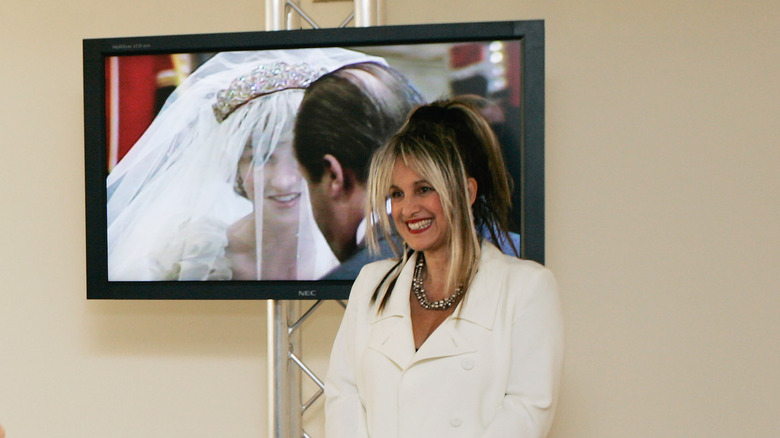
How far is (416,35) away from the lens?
2689 millimetres

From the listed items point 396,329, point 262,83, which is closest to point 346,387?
point 396,329

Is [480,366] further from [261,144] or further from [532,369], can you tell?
[261,144]

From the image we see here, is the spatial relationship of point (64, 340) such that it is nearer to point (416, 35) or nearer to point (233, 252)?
point (233, 252)

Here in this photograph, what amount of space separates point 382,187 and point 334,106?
0.86m


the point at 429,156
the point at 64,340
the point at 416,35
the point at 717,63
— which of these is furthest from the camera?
the point at 64,340

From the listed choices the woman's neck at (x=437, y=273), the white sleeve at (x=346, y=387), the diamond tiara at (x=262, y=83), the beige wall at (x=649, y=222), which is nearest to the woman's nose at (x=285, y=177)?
the diamond tiara at (x=262, y=83)

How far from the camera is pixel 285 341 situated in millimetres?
2957

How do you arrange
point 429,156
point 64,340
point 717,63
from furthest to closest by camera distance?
1. point 64,340
2. point 717,63
3. point 429,156

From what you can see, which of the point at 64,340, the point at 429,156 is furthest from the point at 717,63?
the point at 64,340

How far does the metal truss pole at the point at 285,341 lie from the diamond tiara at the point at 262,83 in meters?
0.23

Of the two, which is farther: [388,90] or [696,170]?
[696,170]

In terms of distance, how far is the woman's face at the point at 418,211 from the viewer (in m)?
1.92

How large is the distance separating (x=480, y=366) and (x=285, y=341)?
4.23 feet

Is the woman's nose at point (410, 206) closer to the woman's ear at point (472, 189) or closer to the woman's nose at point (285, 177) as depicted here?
the woman's ear at point (472, 189)
